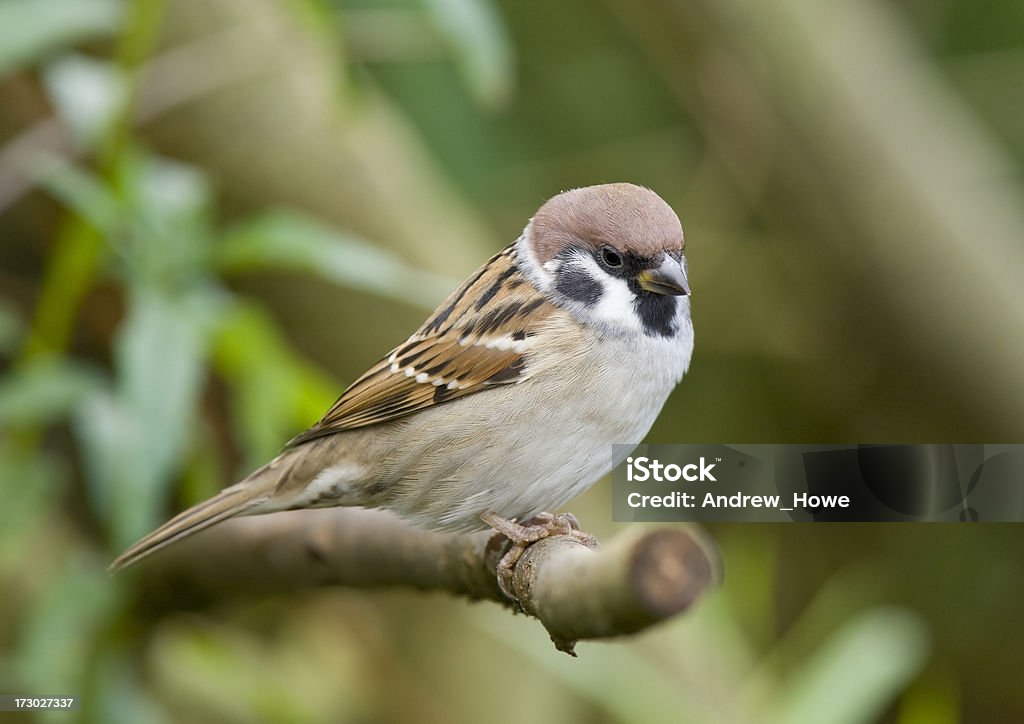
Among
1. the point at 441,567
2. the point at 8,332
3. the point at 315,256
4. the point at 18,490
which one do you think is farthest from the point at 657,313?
the point at 8,332

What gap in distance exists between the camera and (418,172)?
2.71m

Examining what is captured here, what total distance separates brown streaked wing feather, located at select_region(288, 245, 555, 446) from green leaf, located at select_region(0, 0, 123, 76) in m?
0.81

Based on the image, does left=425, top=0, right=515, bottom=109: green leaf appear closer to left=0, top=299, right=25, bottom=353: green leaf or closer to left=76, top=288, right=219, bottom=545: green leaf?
left=76, top=288, right=219, bottom=545: green leaf

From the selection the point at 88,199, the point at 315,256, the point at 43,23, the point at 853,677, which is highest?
the point at 43,23

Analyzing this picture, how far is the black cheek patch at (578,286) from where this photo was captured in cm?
136

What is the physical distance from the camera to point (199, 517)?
1.38 meters

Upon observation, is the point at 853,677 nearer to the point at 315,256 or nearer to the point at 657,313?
the point at 657,313

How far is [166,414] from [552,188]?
1.83 meters

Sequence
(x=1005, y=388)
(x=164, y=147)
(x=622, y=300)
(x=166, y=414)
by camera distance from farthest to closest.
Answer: (x=1005, y=388)
(x=164, y=147)
(x=166, y=414)
(x=622, y=300)

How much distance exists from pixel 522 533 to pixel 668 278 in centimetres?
33

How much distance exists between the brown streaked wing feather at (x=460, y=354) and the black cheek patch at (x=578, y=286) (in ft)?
0.18

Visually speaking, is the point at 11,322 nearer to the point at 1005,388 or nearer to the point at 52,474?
the point at 52,474

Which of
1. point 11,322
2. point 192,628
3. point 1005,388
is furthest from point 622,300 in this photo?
point 1005,388

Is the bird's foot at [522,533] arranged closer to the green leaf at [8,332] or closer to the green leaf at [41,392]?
the green leaf at [41,392]
